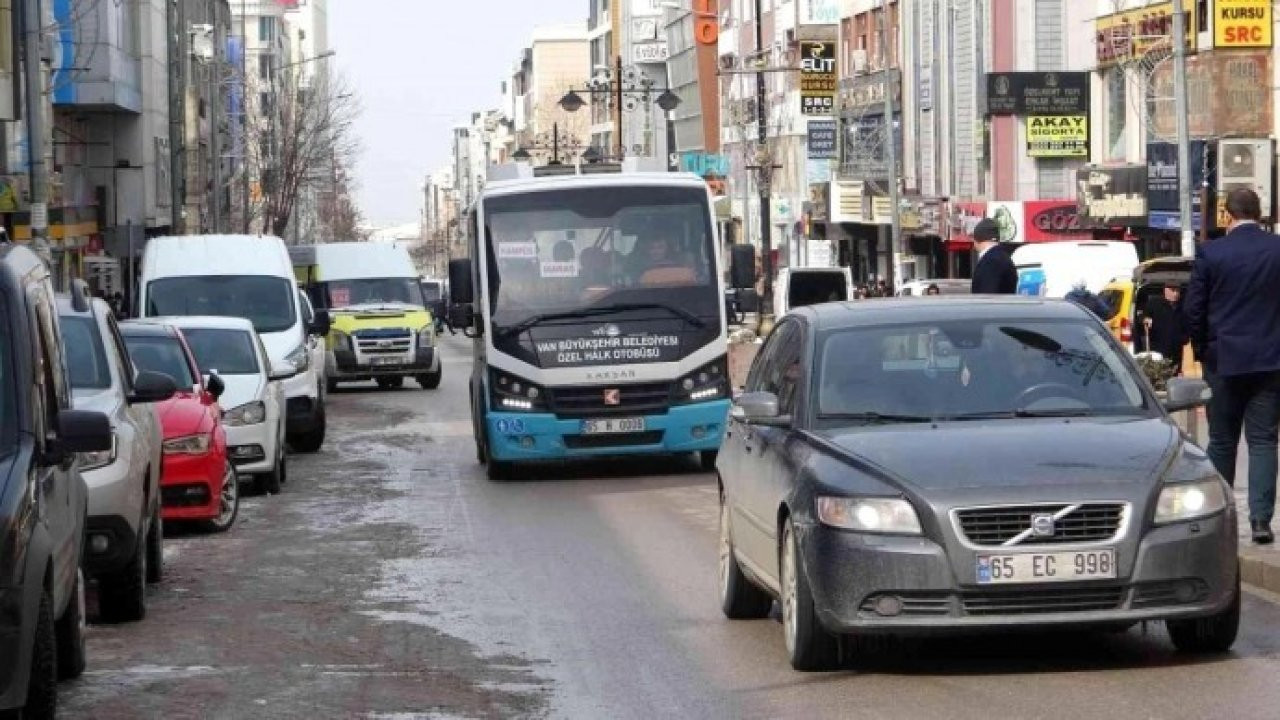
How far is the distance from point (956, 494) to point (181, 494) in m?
9.50

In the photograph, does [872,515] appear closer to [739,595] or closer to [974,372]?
[974,372]

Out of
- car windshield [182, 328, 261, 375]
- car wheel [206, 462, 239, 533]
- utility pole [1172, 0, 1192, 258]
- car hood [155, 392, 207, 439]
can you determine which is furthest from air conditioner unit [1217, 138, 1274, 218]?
car hood [155, 392, 207, 439]

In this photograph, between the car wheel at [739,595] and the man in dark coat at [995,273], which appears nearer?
the car wheel at [739,595]

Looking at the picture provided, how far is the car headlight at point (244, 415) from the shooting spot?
22156 mm

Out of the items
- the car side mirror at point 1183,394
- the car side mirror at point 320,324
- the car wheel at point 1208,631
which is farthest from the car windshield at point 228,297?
the car wheel at point 1208,631

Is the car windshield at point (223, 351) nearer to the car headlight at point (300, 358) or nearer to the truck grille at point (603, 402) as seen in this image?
the truck grille at point (603, 402)

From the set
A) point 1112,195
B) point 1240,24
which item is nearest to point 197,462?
point 1240,24

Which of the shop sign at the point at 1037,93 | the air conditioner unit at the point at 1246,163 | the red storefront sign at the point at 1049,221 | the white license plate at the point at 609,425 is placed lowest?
the white license plate at the point at 609,425

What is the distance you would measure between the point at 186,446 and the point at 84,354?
3766mm

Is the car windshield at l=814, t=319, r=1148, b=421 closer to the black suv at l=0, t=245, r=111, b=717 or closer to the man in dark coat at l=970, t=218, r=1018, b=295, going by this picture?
the black suv at l=0, t=245, r=111, b=717

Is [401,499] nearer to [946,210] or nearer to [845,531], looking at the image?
[845,531]

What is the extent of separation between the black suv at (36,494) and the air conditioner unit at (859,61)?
70.9 m

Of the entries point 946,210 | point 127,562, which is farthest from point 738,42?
point 127,562

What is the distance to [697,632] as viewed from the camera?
1215 cm
